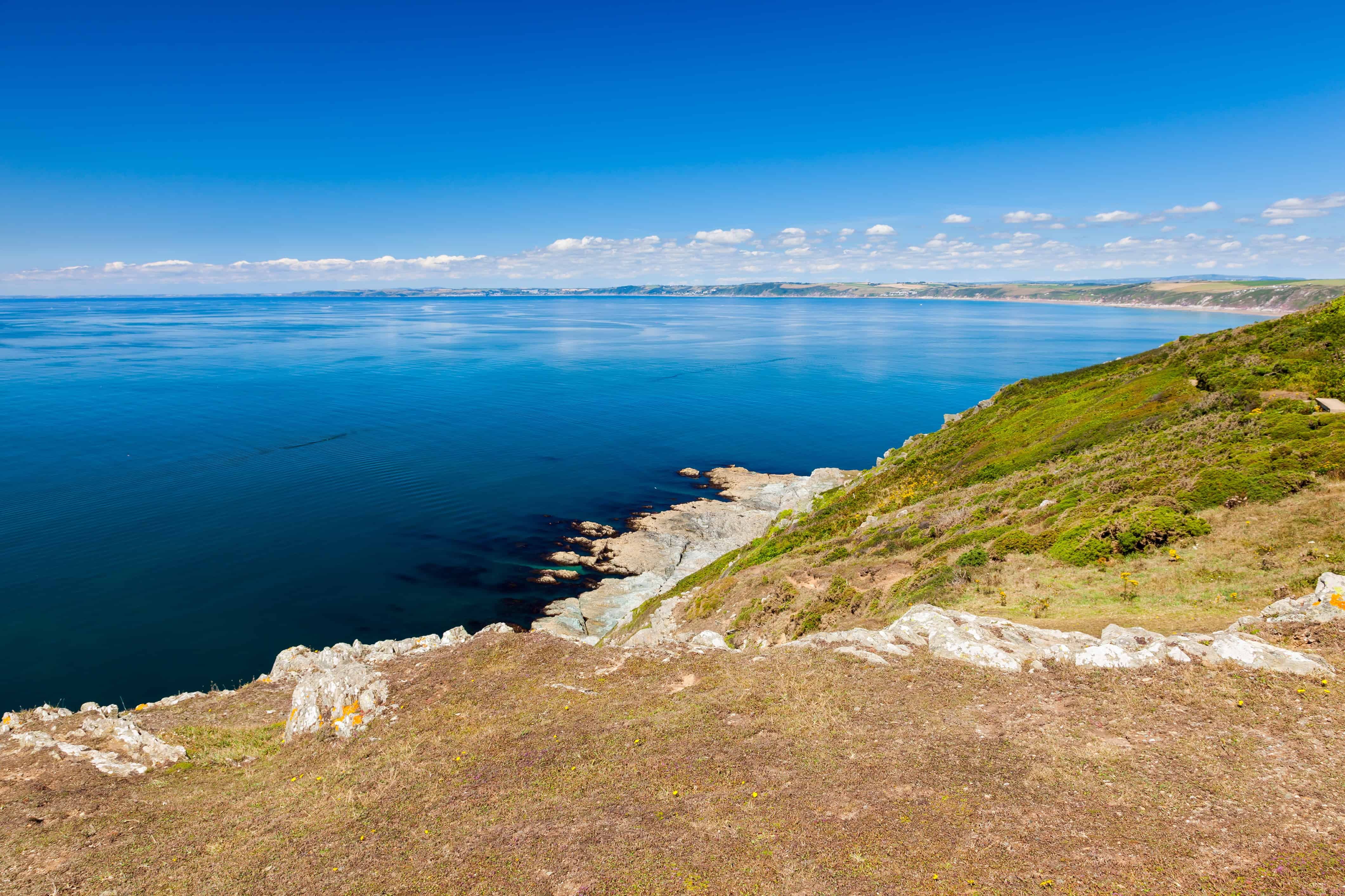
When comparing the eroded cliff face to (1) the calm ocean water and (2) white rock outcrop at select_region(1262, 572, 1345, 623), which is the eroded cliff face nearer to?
(1) the calm ocean water

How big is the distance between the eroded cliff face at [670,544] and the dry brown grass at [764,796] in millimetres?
24716

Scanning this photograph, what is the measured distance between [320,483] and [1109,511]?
243ft

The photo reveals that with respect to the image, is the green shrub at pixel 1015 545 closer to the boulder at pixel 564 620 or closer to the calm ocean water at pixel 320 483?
the boulder at pixel 564 620

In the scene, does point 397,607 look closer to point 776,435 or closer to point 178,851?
point 178,851

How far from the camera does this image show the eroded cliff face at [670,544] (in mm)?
46344

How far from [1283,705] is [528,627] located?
1579 inches

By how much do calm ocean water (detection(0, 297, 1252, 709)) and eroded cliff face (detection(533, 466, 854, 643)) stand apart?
3.64 meters

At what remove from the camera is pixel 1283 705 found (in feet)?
43.9

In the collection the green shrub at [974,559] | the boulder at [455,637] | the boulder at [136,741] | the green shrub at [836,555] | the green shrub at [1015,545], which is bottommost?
the boulder at [455,637]

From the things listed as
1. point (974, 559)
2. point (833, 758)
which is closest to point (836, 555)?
point (974, 559)

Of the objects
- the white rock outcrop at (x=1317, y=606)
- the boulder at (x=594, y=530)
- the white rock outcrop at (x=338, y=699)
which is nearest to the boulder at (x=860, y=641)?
the white rock outcrop at (x=1317, y=606)

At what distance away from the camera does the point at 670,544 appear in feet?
190

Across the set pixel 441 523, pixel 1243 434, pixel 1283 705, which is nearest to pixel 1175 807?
pixel 1283 705

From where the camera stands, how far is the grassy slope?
805 inches
